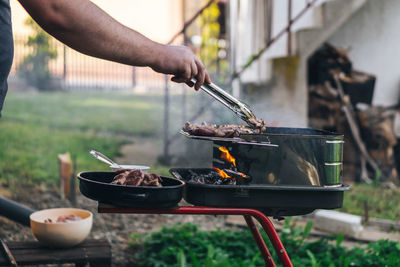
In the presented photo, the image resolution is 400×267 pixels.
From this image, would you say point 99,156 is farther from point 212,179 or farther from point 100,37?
point 100,37

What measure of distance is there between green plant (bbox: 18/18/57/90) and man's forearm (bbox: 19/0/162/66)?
51.3 ft

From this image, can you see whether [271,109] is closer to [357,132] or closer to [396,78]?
[357,132]

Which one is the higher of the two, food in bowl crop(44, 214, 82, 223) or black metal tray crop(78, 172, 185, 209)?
black metal tray crop(78, 172, 185, 209)

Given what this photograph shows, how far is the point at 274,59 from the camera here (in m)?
8.05

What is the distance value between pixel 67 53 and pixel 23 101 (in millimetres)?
4955

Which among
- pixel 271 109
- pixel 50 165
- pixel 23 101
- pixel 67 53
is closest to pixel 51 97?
pixel 23 101

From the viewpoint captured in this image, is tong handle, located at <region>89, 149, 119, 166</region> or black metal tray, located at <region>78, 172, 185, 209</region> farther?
tong handle, located at <region>89, 149, 119, 166</region>

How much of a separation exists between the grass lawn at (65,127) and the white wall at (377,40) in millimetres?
3683

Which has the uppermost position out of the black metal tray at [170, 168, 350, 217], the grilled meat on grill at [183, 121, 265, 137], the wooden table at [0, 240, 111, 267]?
the grilled meat on grill at [183, 121, 265, 137]

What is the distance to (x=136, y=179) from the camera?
229cm

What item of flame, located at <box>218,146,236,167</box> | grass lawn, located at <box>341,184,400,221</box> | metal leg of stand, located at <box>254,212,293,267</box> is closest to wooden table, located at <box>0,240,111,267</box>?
flame, located at <box>218,146,236,167</box>

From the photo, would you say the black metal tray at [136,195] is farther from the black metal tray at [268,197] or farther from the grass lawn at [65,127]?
the grass lawn at [65,127]

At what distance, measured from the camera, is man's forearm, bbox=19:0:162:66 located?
6.09 feet

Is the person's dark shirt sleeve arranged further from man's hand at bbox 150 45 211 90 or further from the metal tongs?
the metal tongs
